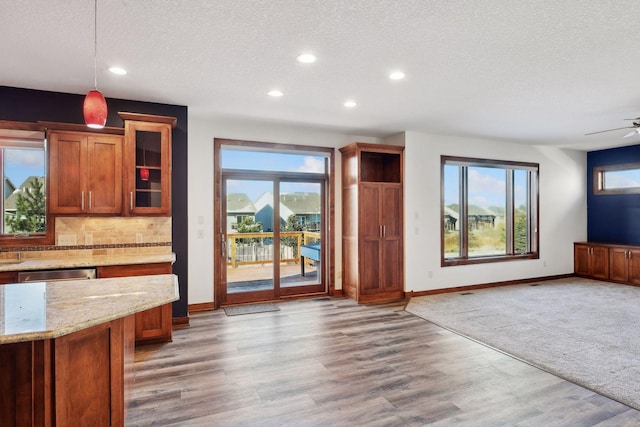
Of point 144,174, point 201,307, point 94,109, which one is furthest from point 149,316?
point 94,109

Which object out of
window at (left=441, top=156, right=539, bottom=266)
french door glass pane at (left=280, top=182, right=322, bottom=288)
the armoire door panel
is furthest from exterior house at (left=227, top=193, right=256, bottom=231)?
window at (left=441, top=156, right=539, bottom=266)

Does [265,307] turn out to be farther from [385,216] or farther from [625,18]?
[625,18]

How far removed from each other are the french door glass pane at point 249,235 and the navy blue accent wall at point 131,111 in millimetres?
989

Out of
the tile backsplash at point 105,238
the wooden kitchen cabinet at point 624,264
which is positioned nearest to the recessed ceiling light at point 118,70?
the tile backsplash at point 105,238

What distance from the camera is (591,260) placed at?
25.1 feet

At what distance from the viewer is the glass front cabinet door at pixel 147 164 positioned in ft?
13.4

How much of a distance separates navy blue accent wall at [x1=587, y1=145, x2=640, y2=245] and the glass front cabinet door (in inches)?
332

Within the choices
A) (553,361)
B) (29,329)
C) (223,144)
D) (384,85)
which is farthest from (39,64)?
(553,361)

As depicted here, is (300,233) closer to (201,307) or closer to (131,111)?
(201,307)

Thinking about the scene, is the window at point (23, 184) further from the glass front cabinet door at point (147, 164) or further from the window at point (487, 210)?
the window at point (487, 210)

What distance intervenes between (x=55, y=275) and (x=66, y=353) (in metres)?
2.16

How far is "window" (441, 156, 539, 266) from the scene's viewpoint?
22.0 ft

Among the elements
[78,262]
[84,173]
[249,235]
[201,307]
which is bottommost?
[201,307]

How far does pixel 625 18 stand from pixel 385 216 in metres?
3.86
